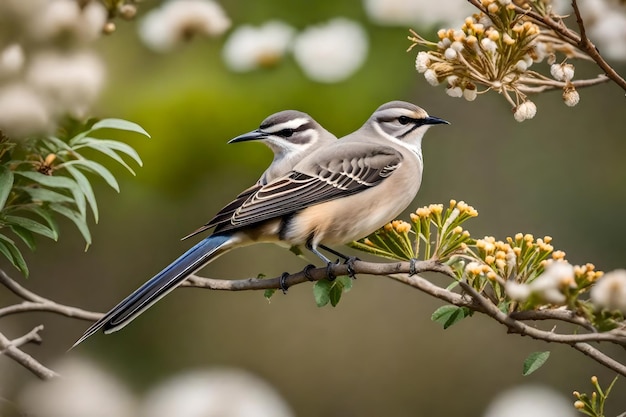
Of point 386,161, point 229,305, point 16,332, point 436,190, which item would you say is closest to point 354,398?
point 229,305

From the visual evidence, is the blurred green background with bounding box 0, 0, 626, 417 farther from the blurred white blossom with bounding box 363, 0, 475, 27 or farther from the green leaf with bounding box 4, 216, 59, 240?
the green leaf with bounding box 4, 216, 59, 240

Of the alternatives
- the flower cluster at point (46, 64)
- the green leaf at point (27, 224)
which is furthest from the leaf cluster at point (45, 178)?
the flower cluster at point (46, 64)

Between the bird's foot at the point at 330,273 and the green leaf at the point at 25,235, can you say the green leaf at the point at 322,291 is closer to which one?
the bird's foot at the point at 330,273

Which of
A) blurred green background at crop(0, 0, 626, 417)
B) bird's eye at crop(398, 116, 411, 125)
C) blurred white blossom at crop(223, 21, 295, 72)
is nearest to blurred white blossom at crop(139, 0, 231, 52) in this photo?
blurred white blossom at crop(223, 21, 295, 72)

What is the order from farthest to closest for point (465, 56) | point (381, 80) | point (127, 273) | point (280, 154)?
point (127, 273)
point (381, 80)
point (280, 154)
point (465, 56)

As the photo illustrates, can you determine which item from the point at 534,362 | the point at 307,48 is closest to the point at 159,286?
the point at 534,362

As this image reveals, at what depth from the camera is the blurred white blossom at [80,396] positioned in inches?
97.7

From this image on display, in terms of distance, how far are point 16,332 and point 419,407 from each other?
3398 millimetres

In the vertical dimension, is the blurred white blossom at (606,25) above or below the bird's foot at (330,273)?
above

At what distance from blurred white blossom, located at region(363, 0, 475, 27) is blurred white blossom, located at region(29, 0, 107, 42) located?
1173 millimetres

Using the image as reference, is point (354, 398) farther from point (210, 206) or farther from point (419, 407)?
point (210, 206)

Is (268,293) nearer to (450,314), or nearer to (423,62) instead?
(450,314)

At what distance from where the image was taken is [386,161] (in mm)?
4156

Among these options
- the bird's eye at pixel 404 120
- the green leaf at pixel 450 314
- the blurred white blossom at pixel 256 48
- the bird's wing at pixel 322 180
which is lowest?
the green leaf at pixel 450 314
